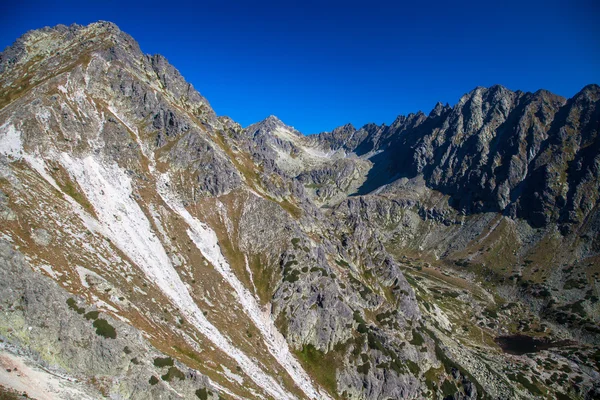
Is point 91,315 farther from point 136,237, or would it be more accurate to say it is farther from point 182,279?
point 136,237

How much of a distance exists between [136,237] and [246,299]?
3283 centimetres

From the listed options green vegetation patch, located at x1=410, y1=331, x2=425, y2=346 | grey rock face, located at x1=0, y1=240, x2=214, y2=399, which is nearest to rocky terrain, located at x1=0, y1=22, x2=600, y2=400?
grey rock face, located at x1=0, y1=240, x2=214, y2=399

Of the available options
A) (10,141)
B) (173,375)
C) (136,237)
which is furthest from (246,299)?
(10,141)

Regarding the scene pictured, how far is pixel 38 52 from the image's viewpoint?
14662 cm

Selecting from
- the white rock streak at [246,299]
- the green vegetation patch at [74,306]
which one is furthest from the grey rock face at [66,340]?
the white rock streak at [246,299]

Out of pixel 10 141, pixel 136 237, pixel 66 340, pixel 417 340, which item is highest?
pixel 10 141

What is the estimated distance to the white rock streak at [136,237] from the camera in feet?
233

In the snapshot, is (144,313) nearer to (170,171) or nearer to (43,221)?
(43,221)

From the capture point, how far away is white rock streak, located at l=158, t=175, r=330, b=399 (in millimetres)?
78812

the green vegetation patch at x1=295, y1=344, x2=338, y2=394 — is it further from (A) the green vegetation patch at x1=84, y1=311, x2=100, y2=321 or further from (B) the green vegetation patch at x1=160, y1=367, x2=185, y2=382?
(A) the green vegetation patch at x1=84, y1=311, x2=100, y2=321

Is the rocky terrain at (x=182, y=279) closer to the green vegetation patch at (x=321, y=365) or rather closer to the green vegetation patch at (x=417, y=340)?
the green vegetation patch at (x=321, y=365)

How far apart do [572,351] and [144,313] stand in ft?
532

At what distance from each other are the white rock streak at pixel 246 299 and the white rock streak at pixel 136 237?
892 cm

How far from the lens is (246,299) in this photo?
3556 inches
